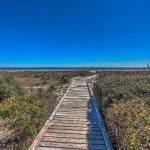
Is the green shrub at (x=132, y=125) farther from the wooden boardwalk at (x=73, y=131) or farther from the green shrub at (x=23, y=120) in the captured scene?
the green shrub at (x=23, y=120)

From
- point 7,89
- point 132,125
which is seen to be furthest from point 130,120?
point 7,89

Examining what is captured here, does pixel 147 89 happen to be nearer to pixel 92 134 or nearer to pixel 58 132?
pixel 92 134

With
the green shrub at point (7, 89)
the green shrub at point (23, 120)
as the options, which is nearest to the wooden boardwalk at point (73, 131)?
the green shrub at point (23, 120)

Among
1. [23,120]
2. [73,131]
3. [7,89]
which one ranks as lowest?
[73,131]

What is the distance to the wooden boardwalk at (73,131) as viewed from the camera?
8414 millimetres

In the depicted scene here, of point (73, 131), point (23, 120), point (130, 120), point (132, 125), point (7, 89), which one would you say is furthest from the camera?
point (7, 89)

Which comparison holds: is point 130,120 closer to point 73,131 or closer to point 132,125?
point 132,125

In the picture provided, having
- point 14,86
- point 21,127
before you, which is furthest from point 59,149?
point 14,86

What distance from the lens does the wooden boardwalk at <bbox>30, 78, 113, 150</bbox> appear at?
27.6 ft

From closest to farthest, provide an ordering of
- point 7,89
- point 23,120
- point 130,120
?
point 130,120 → point 23,120 → point 7,89

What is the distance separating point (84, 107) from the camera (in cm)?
1466

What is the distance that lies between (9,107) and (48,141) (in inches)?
75.5

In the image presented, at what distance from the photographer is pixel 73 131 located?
9.93 metres

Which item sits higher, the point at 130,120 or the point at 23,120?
the point at 130,120
